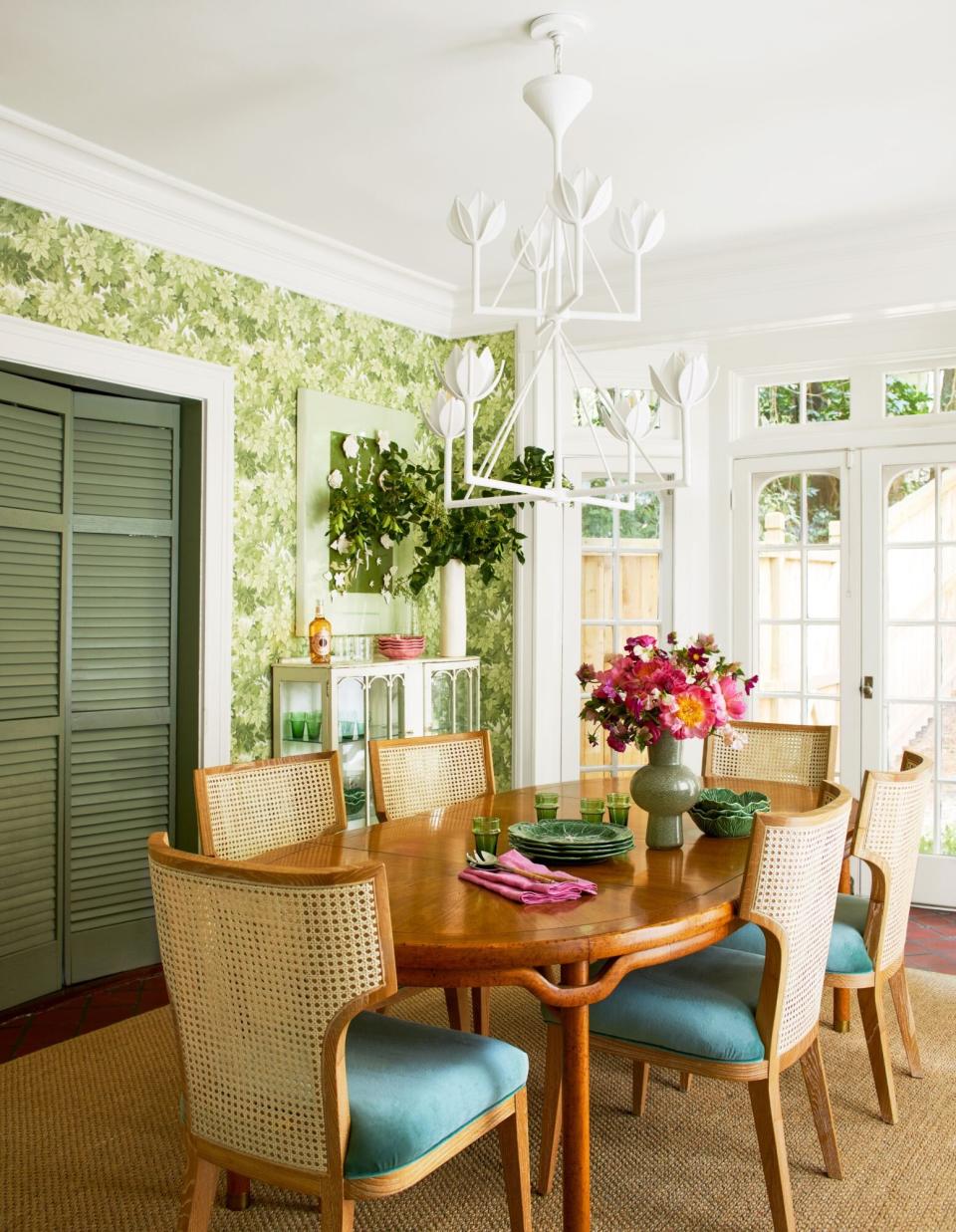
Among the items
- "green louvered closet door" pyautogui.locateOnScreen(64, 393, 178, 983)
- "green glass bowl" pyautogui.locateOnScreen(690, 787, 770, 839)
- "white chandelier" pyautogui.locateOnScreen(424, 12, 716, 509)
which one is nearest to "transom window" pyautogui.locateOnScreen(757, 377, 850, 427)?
"white chandelier" pyautogui.locateOnScreen(424, 12, 716, 509)

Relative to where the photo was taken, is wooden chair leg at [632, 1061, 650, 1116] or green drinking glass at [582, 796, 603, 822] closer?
green drinking glass at [582, 796, 603, 822]

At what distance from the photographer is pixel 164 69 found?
3.04 metres

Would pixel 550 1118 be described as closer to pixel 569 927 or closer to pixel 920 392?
pixel 569 927

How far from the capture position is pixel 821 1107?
8.02ft

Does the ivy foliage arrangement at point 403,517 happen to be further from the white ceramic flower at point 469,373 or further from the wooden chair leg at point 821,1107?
the wooden chair leg at point 821,1107

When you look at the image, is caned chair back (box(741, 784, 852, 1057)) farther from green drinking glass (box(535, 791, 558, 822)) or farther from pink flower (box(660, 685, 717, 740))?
green drinking glass (box(535, 791, 558, 822))

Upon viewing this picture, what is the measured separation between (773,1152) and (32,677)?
2725 millimetres

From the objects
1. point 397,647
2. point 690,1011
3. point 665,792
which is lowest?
point 690,1011

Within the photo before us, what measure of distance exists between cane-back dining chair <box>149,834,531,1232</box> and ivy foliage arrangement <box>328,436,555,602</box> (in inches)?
113

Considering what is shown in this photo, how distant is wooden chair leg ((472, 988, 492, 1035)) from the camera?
3.08 meters

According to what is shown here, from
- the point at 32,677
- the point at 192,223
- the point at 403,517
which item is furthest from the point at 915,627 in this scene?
the point at 32,677

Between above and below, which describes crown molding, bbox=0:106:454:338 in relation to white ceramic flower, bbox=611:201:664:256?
above

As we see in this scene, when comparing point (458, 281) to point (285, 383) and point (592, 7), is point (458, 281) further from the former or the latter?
point (592, 7)

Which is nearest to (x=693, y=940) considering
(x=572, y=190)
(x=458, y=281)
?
(x=572, y=190)
